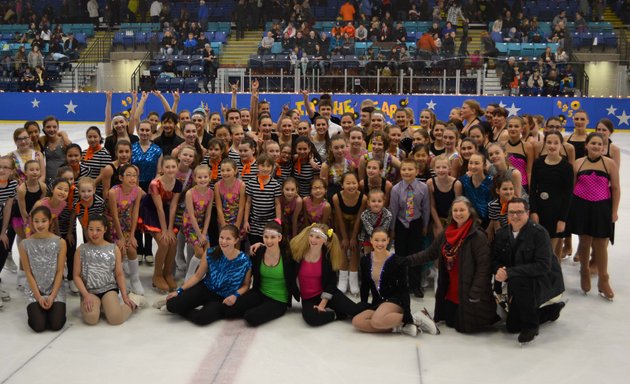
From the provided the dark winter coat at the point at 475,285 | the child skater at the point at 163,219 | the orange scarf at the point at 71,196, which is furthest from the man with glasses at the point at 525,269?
the orange scarf at the point at 71,196

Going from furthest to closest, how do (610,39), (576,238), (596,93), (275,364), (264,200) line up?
(610,39) → (596,93) → (576,238) → (264,200) → (275,364)

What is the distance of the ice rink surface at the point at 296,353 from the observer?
17.4 ft

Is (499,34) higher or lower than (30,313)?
higher

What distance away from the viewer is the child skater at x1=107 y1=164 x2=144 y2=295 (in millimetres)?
7074

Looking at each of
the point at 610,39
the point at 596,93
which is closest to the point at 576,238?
the point at 596,93

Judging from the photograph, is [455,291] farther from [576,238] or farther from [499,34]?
[499,34]

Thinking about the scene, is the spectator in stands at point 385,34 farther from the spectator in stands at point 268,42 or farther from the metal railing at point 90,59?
the metal railing at point 90,59

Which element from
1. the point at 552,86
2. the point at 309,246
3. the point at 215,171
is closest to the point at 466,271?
the point at 309,246

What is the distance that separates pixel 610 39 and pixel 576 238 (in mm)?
17620

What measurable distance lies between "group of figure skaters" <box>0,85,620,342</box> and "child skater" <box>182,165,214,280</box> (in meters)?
0.02

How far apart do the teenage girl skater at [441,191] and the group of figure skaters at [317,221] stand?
14 mm

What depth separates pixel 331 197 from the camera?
24.3ft

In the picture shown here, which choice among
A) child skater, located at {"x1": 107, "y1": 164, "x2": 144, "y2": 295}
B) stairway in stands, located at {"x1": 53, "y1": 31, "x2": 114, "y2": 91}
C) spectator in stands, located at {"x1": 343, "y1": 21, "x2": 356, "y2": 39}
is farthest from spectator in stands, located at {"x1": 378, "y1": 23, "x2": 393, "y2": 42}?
child skater, located at {"x1": 107, "y1": 164, "x2": 144, "y2": 295}

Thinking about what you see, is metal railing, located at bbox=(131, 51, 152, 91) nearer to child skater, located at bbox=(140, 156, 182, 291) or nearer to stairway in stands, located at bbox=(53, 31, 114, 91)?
stairway in stands, located at bbox=(53, 31, 114, 91)
